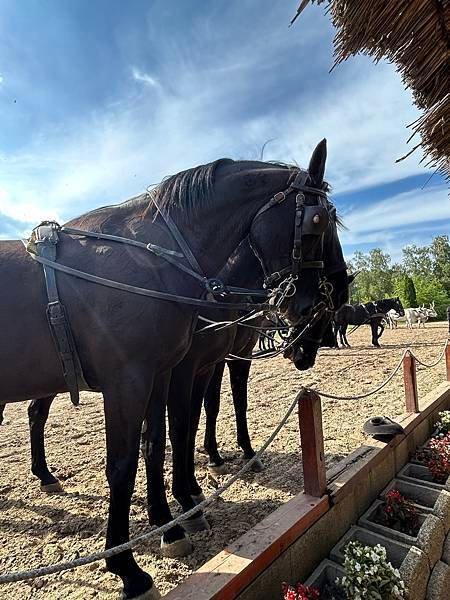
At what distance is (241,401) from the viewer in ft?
13.8

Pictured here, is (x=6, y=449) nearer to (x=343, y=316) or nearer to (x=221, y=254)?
(x=221, y=254)

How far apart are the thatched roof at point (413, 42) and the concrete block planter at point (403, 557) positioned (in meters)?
2.35

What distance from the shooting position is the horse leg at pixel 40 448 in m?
3.37

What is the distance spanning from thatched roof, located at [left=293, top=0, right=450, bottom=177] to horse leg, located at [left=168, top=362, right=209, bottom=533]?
2.11m

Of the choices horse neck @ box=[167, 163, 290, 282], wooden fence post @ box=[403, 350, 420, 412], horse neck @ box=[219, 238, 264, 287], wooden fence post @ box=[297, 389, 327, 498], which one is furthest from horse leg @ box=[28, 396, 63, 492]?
wooden fence post @ box=[403, 350, 420, 412]

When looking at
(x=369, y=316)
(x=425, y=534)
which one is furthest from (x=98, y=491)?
(x=369, y=316)

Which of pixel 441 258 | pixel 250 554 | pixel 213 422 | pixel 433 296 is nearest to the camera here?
pixel 250 554

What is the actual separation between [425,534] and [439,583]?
0.88 ft

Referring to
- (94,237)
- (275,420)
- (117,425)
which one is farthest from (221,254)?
(275,420)

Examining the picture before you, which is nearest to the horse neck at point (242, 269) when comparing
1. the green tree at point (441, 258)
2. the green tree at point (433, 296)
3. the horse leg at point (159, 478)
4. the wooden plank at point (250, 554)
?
the horse leg at point (159, 478)

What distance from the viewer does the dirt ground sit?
236 cm

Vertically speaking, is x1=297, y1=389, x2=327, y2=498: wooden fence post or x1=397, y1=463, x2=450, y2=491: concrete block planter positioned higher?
x1=297, y1=389, x2=327, y2=498: wooden fence post

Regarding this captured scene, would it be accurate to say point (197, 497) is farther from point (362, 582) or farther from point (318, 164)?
point (318, 164)

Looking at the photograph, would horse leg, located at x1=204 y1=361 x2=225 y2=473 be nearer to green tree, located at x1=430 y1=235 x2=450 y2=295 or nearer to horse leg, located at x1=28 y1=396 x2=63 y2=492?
horse leg, located at x1=28 y1=396 x2=63 y2=492
